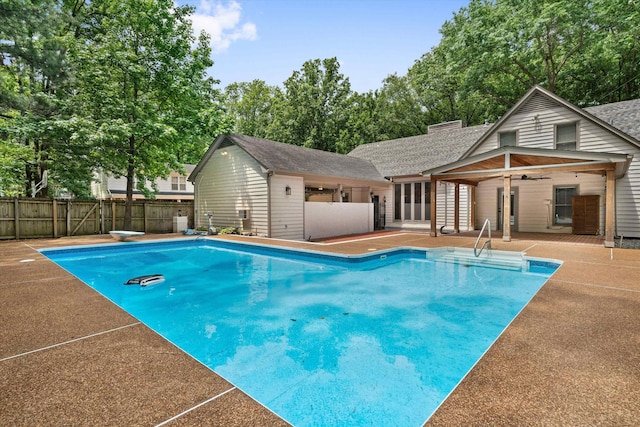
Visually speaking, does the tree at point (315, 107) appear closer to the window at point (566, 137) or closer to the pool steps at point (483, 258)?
the window at point (566, 137)

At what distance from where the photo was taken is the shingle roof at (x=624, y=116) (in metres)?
12.6

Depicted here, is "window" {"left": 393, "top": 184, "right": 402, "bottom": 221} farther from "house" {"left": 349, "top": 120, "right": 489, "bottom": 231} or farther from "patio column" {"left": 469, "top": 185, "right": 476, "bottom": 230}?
"patio column" {"left": 469, "top": 185, "right": 476, "bottom": 230}

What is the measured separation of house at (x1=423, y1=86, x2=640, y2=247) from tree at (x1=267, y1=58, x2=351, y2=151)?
19.6m

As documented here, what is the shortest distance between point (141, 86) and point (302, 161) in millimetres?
8432

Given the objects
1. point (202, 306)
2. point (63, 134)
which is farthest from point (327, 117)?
point (202, 306)

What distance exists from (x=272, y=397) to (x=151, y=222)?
1593 cm

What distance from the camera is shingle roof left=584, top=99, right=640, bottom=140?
12612mm

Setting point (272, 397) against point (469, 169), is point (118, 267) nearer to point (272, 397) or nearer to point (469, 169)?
point (272, 397)

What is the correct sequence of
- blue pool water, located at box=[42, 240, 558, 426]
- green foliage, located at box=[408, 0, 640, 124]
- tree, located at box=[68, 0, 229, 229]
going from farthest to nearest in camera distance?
green foliage, located at box=[408, 0, 640, 124] < tree, located at box=[68, 0, 229, 229] < blue pool water, located at box=[42, 240, 558, 426]

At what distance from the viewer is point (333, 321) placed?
4891 mm

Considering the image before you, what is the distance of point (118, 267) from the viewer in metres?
8.95

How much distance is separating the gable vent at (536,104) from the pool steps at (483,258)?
8.59 meters

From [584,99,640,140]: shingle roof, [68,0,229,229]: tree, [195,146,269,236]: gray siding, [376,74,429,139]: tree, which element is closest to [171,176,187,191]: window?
[68,0,229,229]: tree

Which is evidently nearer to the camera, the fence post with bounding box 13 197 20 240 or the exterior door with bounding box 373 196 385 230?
the fence post with bounding box 13 197 20 240
